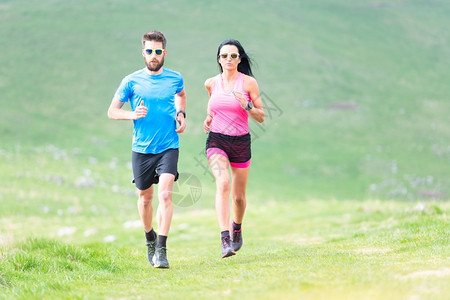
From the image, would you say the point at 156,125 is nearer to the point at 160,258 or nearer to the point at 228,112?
the point at 228,112

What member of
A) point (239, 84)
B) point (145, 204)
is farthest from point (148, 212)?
point (239, 84)

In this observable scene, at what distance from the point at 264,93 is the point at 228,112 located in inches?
1329

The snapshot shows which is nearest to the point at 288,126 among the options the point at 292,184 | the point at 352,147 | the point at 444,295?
the point at 352,147

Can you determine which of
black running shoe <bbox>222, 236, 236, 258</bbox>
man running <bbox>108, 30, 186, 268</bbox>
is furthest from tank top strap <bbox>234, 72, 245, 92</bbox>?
black running shoe <bbox>222, 236, 236, 258</bbox>

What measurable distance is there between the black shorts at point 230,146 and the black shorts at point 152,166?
0.67m

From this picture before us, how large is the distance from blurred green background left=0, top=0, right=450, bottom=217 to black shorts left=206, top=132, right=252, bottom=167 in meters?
25.4

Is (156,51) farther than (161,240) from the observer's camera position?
Yes

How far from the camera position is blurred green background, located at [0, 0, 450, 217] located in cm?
4609

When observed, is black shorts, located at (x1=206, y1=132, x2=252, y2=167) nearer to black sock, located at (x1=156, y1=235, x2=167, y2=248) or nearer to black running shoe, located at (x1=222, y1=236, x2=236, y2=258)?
black running shoe, located at (x1=222, y1=236, x2=236, y2=258)

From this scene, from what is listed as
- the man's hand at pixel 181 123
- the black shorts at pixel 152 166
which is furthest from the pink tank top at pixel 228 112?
the black shorts at pixel 152 166

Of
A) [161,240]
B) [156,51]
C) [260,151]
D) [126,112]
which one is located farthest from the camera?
[260,151]

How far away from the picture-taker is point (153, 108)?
9.51 metres

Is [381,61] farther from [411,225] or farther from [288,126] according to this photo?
[411,225]

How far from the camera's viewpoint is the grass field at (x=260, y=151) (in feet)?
27.1
